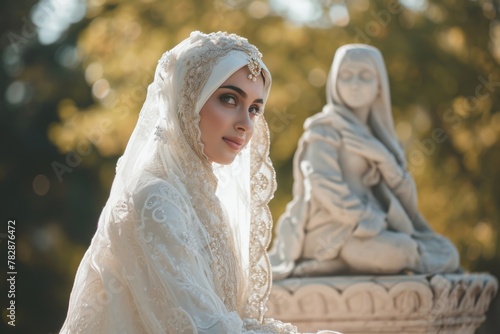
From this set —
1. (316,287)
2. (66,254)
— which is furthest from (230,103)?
(66,254)

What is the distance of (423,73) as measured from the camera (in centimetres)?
1580

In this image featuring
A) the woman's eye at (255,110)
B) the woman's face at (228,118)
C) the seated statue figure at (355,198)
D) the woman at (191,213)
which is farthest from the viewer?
the seated statue figure at (355,198)

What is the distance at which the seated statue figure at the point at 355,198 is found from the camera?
25.7 feet

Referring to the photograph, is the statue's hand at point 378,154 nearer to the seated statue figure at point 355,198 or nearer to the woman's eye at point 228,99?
the seated statue figure at point 355,198

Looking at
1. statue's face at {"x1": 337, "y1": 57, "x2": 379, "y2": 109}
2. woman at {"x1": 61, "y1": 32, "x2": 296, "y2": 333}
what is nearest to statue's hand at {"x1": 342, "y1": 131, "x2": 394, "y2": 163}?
statue's face at {"x1": 337, "y1": 57, "x2": 379, "y2": 109}

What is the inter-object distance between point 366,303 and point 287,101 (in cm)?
837

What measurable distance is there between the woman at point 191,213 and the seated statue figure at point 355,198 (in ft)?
9.69

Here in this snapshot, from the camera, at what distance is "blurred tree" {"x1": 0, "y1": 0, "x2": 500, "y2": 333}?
50.7ft

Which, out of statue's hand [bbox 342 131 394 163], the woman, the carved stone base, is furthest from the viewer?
statue's hand [bbox 342 131 394 163]

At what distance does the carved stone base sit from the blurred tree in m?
7.30

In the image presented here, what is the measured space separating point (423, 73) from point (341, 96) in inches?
300

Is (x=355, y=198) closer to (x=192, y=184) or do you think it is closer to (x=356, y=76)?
(x=356, y=76)

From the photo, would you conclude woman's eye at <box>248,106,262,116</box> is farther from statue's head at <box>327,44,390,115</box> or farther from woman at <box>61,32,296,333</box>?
statue's head at <box>327,44,390,115</box>

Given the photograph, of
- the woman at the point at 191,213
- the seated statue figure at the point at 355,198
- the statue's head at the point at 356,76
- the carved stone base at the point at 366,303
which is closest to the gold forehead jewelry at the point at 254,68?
the woman at the point at 191,213
